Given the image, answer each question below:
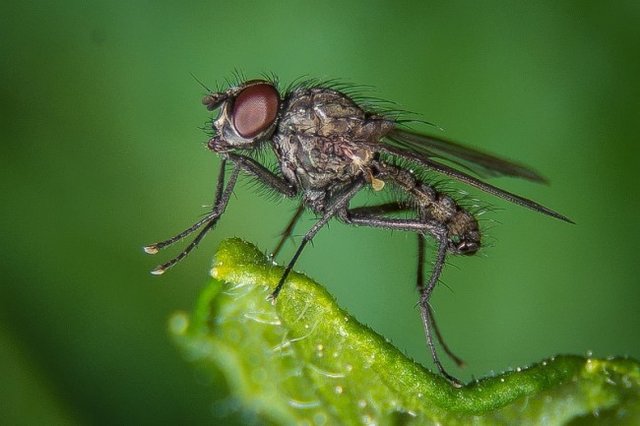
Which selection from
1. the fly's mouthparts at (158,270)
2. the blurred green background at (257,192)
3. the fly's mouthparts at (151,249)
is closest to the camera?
the blurred green background at (257,192)

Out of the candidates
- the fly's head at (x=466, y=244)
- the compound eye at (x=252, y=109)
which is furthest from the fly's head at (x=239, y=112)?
the fly's head at (x=466, y=244)

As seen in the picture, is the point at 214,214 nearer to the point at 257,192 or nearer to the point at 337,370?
the point at 257,192

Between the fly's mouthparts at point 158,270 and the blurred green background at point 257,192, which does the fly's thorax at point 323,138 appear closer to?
the blurred green background at point 257,192

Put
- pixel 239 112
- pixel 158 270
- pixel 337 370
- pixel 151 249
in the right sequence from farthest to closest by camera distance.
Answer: pixel 239 112 → pixel 151 249 → pixel 158 270 → pixel 337 370

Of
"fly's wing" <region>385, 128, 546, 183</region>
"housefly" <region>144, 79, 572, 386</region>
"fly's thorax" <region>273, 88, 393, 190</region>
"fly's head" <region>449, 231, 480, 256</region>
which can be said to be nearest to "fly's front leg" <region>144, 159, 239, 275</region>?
"housefly" <region>144, 79, 572, 386</region>

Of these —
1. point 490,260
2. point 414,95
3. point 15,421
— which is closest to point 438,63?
point 414,95

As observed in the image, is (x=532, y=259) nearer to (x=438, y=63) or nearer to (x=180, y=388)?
(x=438, y=63)

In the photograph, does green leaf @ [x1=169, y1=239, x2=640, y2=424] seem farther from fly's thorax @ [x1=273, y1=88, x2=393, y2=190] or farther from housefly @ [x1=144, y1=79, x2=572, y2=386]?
fly's thorax @ [x1=273, y1=88, x2=393, y2=190]

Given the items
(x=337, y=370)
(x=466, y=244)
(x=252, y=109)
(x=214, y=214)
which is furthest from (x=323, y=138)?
(x=337, y=370)
